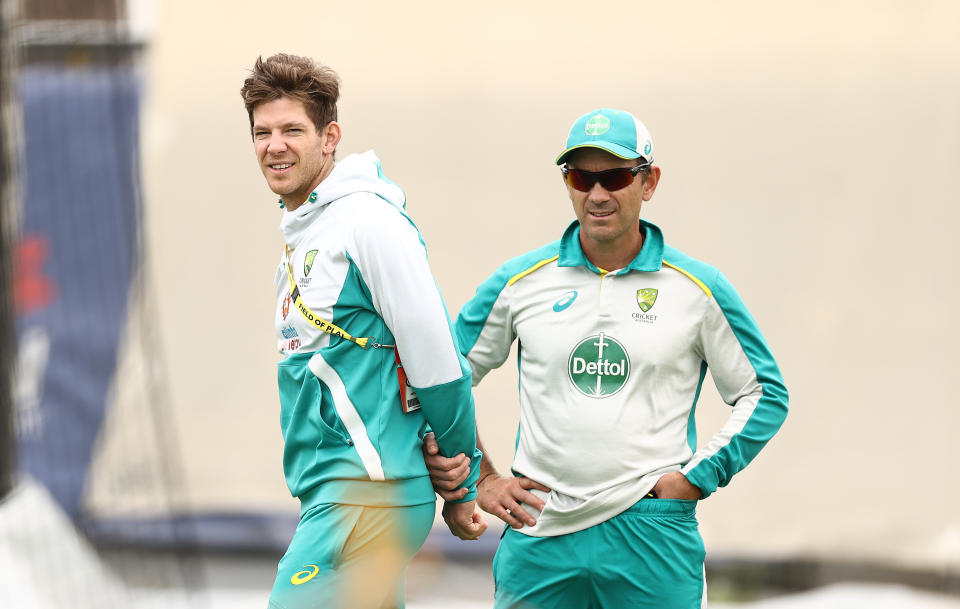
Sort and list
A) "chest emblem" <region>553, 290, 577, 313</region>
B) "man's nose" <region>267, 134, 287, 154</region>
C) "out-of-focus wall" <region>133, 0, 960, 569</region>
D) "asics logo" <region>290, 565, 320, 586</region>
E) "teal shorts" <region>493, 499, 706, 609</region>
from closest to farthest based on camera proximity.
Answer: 1. "asics logo" <region>290, 565, 320, 586</region>
2. "man's nose" <region>267, 134, 287, 154</region>
3. "teal shorts" <region>493, 499, 706, 609</region>
4. "chest emblem" <region>553, 290, 577, 313</region>
5. "out-of-focus wall" <region>133, 0, 960, 569</region>

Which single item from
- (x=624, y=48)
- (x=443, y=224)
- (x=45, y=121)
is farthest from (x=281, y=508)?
(x=624, y=48)

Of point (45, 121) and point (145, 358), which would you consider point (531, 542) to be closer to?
point (145, 358)

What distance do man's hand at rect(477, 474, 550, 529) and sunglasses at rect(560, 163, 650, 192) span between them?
611 mm

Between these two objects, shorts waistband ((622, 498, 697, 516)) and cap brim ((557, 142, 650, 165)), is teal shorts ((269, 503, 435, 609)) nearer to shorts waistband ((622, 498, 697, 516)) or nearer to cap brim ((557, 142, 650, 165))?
shorts waistband ((622, 498, 697, 516))

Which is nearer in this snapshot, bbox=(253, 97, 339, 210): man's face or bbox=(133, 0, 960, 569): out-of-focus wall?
bbox=(253, 97, 339, 210): man's face

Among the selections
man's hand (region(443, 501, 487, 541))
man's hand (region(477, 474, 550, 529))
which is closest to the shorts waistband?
man's hand (region(477, 474, 550, 529))

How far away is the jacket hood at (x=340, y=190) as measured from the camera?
2092 mm

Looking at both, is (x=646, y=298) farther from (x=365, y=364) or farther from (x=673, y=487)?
(x=365, y=364)

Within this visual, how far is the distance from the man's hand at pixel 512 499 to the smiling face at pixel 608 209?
48cm

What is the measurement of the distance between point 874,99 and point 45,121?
10.5 ft

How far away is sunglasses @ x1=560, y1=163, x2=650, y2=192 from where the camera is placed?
2361mm

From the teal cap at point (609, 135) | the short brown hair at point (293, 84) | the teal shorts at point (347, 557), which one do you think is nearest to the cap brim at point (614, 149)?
the teal cap at point (609, 135)

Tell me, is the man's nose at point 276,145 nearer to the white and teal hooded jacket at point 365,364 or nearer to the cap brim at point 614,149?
the white and teal hooded jacket at point 365,364

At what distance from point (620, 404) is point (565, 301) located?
0.25 metres
